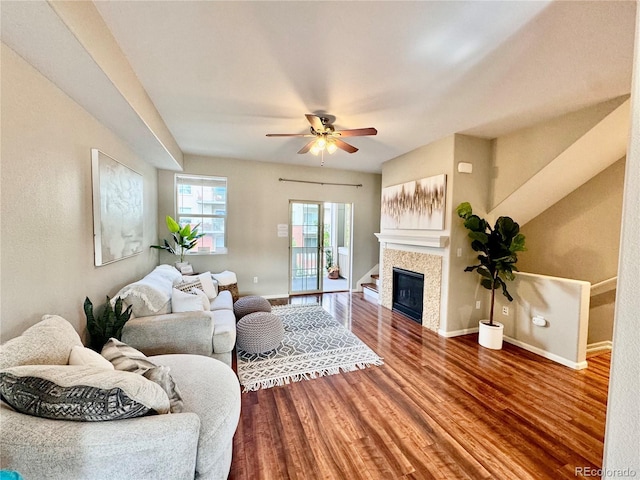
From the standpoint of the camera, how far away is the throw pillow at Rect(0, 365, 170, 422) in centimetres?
92

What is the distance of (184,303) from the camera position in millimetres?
2449

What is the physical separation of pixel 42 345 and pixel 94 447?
0.64 metres

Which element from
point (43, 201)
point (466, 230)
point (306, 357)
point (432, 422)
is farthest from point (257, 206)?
point (432, 422)

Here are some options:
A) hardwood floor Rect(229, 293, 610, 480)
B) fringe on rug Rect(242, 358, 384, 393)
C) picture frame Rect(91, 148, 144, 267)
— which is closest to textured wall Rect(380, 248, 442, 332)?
hardwood floor Rect(229, 293, 610, 480)

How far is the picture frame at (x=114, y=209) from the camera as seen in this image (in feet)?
7.02

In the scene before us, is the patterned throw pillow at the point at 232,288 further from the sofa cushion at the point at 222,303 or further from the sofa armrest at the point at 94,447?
the sofa armrest at the point at 94,447

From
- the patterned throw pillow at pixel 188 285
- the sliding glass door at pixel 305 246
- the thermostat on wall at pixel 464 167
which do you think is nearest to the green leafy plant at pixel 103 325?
the patterned throw pillow at pixel 188 285

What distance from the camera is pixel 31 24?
1.12 meters

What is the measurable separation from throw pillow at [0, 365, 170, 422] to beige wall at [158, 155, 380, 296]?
12.8ft

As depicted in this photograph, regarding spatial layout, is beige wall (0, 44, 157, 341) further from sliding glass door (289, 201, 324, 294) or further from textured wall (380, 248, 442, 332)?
textured wall (380, 248, 442, 332)

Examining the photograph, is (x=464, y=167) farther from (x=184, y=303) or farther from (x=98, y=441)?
(x=98, y=441)

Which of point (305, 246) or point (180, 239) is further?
point (305, 246)

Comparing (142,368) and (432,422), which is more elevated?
(142,368)

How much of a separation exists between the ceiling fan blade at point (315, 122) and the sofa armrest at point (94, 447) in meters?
2.35
